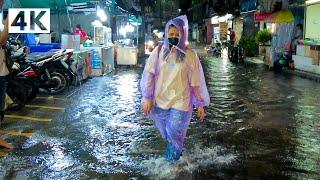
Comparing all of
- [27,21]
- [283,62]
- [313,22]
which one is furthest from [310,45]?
[27,21]

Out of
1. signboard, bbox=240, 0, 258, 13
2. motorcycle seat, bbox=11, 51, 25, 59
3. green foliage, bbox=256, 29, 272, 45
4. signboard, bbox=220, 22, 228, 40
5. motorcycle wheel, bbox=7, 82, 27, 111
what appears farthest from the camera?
signboard, bbox=220, 22, 228, 40

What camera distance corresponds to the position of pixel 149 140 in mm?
7613

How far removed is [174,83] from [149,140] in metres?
2.07

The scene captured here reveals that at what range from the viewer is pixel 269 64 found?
2230 cm

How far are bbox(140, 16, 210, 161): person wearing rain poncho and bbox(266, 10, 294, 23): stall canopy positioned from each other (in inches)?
702

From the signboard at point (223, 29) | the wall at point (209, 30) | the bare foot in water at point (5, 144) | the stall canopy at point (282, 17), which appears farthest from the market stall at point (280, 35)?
the wall at point (209, 30)

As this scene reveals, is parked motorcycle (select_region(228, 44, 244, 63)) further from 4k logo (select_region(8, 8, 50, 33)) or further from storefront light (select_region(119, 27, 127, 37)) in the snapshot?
4k logo (select_region(8, 8, 50, 33))

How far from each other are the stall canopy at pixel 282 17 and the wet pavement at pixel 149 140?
1036 cm

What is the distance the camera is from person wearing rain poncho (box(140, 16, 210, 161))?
5.86 metres

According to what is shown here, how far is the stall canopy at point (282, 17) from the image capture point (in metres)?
22.5

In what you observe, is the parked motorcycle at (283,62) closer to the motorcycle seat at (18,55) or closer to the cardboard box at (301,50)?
the cardboard box at (301,50)

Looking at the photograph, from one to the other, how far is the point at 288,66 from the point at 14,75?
14.3 meters

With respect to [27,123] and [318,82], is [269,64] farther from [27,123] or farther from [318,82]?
[27,123]

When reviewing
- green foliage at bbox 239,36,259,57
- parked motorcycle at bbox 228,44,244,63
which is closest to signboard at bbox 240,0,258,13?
green foliage at bbox 239,36,259,57
